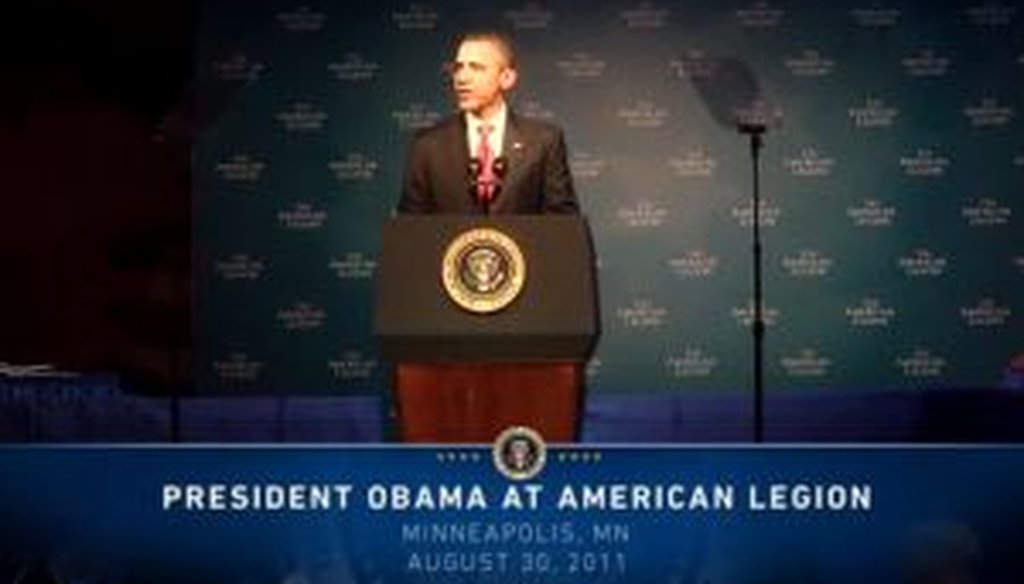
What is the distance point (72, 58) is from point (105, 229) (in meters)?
0.81

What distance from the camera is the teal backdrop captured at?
787 cm

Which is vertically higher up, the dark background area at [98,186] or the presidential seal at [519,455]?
the dark background area at [98,186]

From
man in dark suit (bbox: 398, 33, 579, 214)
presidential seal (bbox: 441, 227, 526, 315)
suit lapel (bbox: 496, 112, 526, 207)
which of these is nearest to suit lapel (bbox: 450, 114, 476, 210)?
man in dark suit (bbox: 398, 33, 579, 214)

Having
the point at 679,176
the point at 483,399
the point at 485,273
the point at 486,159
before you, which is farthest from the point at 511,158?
the point at 679,176

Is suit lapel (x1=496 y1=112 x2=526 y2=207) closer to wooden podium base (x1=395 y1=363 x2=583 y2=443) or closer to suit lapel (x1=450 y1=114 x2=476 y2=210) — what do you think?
suit lapel (x1=450 y1=114 x2=476 y2=210)

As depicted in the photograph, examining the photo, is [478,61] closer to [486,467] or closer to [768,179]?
[768,179]

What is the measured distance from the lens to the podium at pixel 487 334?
500 centimetres

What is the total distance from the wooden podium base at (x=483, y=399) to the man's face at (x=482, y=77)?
135 centimetres

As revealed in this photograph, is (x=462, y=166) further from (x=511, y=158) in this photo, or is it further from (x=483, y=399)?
(x=483, y=399)

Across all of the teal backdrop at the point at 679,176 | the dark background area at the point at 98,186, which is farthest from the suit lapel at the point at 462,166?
the dark background area at the point at 98,186

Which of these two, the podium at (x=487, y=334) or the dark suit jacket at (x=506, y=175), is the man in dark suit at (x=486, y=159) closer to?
the dark suit jacket at (x=506, y=175)

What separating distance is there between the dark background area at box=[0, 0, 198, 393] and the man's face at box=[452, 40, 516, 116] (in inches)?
88.2

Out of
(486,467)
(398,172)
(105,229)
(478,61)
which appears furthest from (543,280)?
(105,229)

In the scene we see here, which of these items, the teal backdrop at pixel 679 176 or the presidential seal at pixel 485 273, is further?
the teal backdrop at pixel 679 176
